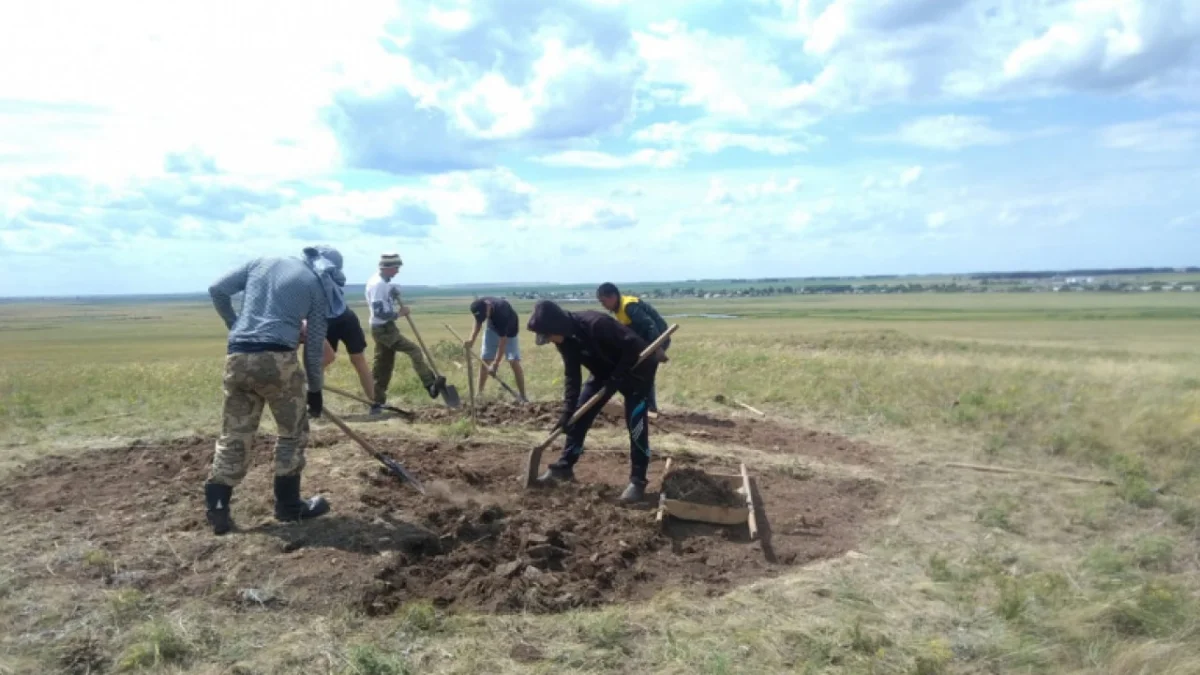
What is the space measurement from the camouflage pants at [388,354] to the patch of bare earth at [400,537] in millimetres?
2545

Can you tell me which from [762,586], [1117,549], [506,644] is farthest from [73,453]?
[1117,549]

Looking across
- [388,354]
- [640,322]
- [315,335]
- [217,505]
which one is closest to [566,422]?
[640,322]

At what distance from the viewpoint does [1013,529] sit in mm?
6418

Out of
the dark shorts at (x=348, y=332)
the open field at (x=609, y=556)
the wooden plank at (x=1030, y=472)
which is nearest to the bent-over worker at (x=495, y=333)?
the open field at (x=609, y=556)

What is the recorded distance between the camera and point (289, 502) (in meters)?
5.56

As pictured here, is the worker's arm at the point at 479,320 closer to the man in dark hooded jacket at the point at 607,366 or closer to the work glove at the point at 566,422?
the work glove at the point at 566,422

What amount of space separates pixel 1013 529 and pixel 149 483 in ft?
22.2

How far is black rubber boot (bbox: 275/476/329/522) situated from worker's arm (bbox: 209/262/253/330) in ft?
3.51

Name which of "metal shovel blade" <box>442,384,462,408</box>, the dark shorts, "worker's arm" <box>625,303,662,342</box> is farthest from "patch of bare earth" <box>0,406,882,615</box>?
"metal shovel blade" <box>442,384,462,408</box>

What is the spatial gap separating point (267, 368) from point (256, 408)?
1.21ft

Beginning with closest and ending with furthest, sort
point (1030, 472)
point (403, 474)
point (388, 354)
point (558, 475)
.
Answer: point (403, 474)
point (558, 475)
point (1030, 472)
point (388, 354)

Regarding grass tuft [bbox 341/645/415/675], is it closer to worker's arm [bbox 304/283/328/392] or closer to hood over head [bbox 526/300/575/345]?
worker's arm [bbox 304/283/328/392]

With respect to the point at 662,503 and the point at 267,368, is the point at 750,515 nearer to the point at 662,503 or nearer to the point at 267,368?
the point at 662,503

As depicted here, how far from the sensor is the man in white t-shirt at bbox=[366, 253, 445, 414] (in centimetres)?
988
